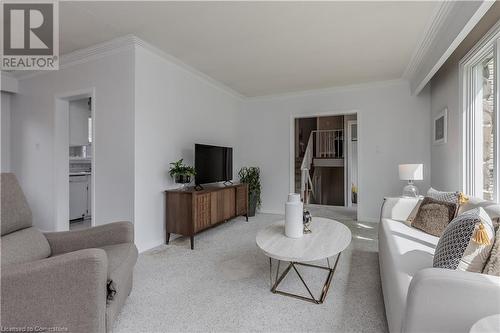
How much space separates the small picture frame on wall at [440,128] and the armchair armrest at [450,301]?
301cm

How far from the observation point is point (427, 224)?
7.61 ft

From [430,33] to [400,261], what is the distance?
2.54 m

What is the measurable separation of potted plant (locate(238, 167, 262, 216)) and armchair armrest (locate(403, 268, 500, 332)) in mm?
3882

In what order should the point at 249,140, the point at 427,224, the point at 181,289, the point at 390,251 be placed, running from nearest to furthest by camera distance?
the point at 390,251, the point at 181,289, the point at 427,224, the point at 249,140

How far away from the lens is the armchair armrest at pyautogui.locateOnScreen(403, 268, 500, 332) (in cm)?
101

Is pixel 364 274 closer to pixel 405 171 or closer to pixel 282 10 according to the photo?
pixel 405 171

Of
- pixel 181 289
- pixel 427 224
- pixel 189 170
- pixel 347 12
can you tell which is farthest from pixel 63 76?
pixel 427 224

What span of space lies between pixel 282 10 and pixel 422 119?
3.28 meters

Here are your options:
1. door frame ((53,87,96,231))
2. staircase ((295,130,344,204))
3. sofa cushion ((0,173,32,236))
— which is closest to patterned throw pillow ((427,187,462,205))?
sofa cushion ((0,173,32,236))

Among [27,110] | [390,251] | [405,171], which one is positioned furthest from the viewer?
[27,110]

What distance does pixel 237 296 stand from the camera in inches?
79.4

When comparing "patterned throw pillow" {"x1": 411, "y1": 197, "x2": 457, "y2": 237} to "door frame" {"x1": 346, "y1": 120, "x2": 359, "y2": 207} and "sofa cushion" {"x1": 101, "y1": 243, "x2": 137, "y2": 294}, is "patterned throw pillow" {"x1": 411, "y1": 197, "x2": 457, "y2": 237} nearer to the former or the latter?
"sofa cushion" {"x1": 101, "y1": 243, "x2": 137, "y2": 294}

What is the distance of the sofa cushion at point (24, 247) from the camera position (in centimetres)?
Result: 147

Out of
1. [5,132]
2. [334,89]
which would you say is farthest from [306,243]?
[5,132]
